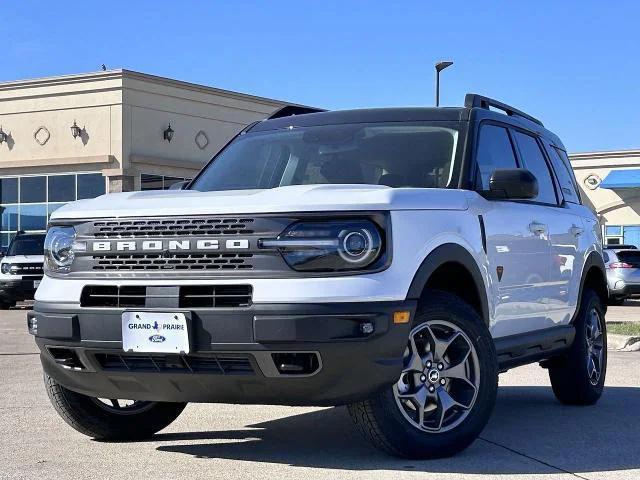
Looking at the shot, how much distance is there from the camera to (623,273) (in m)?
25.6

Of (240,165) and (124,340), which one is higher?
(240,165)

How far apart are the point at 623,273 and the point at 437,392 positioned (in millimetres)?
20987

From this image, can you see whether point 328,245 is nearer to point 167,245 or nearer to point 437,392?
point 167,245

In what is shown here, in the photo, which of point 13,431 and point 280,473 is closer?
point 280,473

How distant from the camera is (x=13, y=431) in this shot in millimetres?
6766

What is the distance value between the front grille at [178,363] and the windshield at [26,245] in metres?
17.9

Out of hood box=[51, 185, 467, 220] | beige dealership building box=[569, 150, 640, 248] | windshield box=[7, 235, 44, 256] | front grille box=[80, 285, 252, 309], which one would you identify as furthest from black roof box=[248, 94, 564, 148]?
beige dealership building box=[569, 150, 640, 248]

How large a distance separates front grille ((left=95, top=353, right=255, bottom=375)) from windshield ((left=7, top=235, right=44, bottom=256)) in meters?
17.9

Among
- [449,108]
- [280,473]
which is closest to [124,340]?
[280,473]

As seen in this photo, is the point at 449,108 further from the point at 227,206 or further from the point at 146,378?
the point at 146,378

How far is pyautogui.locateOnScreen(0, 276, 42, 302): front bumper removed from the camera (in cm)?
2241

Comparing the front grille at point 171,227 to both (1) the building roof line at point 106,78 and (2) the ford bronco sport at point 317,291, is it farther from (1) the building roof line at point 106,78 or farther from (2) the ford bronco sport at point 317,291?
(1) the building roof line at point 106,78

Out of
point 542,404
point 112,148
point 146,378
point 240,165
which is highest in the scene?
point 112,148

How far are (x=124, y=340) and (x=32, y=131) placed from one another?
29.4m
